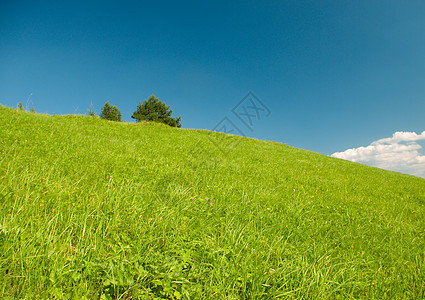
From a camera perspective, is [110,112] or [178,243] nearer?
[178,243]

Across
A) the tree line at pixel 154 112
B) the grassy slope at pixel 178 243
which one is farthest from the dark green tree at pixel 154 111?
the grassy slope at pixel 178 243

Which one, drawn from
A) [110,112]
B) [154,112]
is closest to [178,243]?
[154,112]

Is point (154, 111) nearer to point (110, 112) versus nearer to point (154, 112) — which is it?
point (154, 112)

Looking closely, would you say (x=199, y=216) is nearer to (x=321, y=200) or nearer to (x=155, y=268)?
(x=155, y=268)

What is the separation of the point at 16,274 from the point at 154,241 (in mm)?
1121

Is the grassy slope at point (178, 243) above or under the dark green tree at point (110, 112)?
under

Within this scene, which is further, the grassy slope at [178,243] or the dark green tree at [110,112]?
the dark green tree at [110,112]

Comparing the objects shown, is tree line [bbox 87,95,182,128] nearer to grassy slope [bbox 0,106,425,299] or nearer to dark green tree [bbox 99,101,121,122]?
dark green tree [bbox 99,101,121,122]

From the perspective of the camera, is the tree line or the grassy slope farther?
the tree line

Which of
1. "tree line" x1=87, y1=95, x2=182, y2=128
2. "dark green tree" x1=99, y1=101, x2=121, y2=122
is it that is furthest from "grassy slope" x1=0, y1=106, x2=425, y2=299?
"dark green tree" x1=99, y1=101, x2=121, y2=122

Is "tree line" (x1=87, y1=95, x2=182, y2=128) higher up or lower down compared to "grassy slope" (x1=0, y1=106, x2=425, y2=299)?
higher up

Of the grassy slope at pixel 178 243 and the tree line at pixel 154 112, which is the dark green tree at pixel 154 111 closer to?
the tree line at pixel 154 112

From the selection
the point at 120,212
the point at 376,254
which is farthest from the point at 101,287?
the point at 376,254

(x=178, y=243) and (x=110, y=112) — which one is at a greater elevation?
(x=110, y=112)
